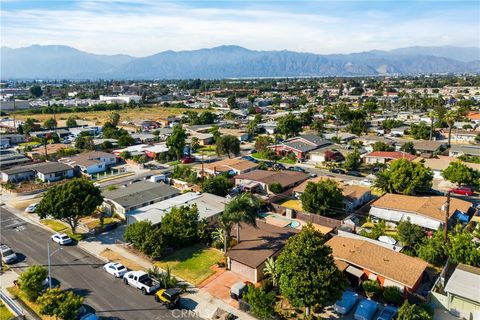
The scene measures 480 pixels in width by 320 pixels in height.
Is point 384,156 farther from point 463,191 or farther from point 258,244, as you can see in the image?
point 258,244

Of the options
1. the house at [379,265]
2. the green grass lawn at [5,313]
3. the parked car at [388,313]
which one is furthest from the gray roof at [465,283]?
the green grass lawn at [5,313]

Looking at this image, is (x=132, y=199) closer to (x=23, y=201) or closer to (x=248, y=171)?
(x=23, y=201)

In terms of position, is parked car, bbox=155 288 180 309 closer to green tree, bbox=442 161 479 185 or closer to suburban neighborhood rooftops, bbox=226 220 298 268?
suburban neighborhood rooftops, bbox=226 220 298 268

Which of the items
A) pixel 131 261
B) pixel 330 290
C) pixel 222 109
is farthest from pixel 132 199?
pixel 222 109

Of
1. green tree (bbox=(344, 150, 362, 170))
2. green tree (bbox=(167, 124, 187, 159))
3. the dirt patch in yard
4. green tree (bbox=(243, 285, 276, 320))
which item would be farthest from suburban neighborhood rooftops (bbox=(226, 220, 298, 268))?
green tree (bbox=(167, 124, 187, 159))

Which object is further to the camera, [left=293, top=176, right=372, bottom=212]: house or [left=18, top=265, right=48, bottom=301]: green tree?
[left=293, top=176, right=372, bottom=212]: house

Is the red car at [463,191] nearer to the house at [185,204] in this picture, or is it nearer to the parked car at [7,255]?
the house at [185,204]
